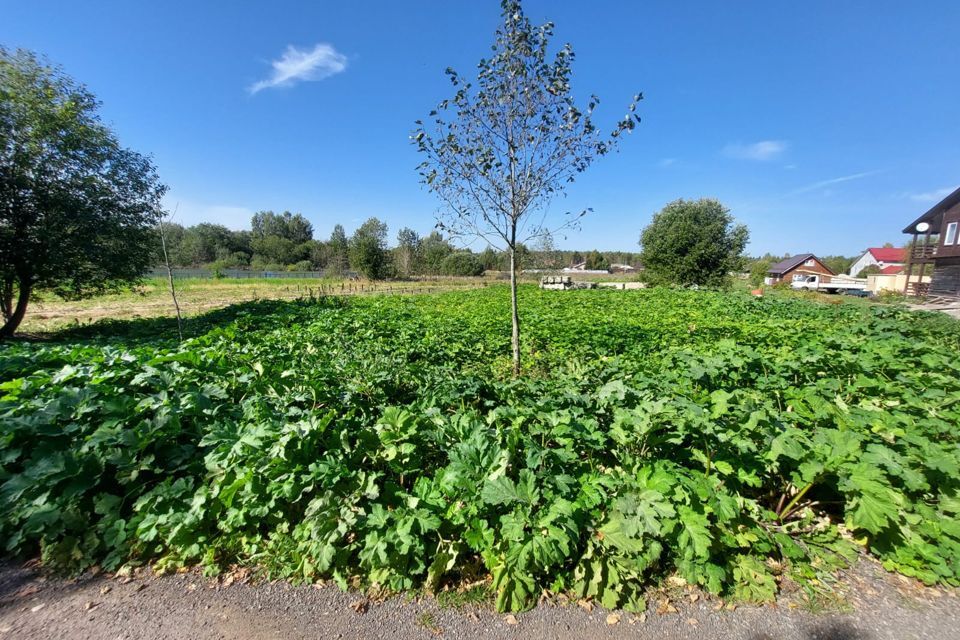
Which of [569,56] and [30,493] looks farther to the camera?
[569,56]

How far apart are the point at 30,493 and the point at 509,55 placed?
25.6ft

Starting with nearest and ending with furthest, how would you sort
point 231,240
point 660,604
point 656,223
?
1. point 660,604
2. point 656,223
3. point 231,240

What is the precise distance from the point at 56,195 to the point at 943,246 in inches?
1906

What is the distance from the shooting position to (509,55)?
643 centimetres

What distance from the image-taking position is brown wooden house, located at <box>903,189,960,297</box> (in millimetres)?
Answer: 25516

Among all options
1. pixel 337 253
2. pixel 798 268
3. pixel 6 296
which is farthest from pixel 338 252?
pixel 798 268

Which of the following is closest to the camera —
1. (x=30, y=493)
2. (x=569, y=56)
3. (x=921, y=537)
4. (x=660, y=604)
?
(x=660, y=604)

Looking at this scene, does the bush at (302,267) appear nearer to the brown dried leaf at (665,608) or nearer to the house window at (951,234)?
the brown dried leaf at (665,608)

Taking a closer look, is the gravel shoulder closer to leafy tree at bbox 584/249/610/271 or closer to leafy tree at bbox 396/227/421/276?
leafy tree at bbox 396/227/421/276

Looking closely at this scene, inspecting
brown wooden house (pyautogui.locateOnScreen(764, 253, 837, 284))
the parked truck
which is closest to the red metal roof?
brown wooden house (pyautogui.locateOnScreen(764, 253, 837, 284))

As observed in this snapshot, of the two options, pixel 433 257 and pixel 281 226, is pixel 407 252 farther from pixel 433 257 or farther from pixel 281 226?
pixel 281 226

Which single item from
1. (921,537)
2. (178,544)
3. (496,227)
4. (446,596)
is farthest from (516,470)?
(496,227)

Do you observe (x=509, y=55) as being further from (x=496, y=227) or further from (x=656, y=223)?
(x=656, y=223)

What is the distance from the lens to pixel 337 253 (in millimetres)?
65500
